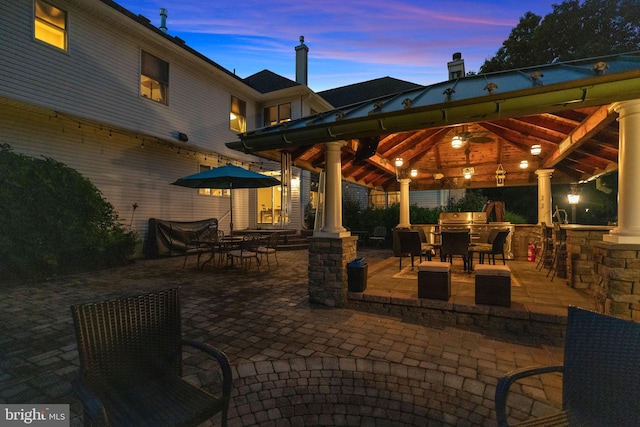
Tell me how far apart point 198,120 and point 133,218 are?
4.40 m

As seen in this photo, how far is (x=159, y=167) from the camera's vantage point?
10469 millimetres

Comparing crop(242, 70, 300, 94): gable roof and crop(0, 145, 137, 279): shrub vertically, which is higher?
crop(242, 70, 300, 94): gable roof

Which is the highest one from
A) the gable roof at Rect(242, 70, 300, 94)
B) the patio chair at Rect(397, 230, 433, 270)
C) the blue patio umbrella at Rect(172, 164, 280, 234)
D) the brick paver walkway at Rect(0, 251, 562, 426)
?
the gable roof at Rect(242, 70, 300, 94)

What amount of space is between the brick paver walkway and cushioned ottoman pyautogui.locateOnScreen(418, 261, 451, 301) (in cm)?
51

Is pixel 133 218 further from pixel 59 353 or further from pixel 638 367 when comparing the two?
pixel 638 367

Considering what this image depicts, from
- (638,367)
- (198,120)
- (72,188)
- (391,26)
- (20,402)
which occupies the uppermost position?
(391,26)

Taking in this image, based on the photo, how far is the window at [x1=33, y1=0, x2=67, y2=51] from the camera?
734 centimetres

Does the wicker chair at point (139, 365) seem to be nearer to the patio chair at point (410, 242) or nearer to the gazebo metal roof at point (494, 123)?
the gazebo metal roof at point (494, 123)

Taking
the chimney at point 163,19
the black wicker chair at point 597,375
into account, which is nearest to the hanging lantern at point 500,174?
the black wicker chair at point 597,375

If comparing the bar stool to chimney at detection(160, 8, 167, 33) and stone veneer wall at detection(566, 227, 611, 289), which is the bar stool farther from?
chimney at detection(160, 8, 167, 33)

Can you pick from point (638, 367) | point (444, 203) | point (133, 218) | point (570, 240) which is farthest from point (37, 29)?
point (444, 203)

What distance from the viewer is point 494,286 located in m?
3.99

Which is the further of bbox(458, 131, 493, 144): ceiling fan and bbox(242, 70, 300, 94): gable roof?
bbox(242, 70, 300, 94): gable roof

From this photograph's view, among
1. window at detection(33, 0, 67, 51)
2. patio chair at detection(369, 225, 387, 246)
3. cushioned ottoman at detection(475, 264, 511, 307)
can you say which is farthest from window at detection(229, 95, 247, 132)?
cushioned ottoman at detection(475, 264, 511, 307)
